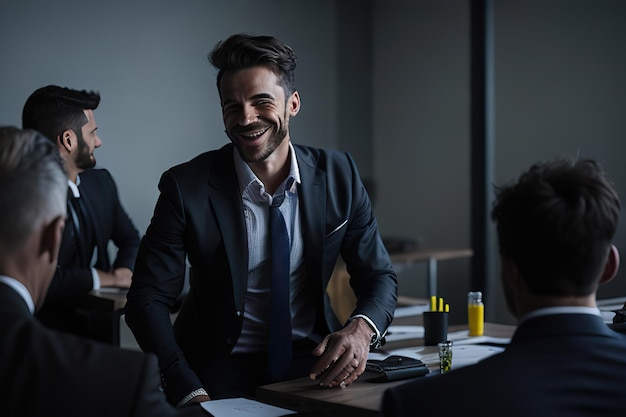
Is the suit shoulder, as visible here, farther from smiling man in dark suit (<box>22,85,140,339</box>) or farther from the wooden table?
the wooden table

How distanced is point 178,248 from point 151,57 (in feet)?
9.94

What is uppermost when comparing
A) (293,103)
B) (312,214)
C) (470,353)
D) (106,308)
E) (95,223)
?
(293,103)

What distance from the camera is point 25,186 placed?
3.86ft

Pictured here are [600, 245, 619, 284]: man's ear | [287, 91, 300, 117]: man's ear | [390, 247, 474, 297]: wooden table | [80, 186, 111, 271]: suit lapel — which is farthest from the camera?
[390, 247, 474, 297]: wooden table

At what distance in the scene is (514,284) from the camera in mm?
1304

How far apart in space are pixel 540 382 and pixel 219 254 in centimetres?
140

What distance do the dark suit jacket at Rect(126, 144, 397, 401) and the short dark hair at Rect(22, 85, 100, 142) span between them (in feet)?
3.11

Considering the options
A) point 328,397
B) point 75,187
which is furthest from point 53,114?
point 328,397

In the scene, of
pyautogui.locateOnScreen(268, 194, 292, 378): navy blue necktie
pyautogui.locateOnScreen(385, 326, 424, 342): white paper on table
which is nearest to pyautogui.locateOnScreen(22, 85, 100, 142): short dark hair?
pyautogui.locateOnScreen(268, 194, 292, 378): navy blue necktie

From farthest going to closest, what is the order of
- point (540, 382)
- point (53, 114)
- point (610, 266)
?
point (53, 114), point (610, 266), point (540, 382)

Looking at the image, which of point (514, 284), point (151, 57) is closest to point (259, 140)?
point (514, 284)

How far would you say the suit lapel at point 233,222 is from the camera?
7.87ft

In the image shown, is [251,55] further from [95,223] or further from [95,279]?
[95,223]

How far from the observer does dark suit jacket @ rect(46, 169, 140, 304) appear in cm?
340
